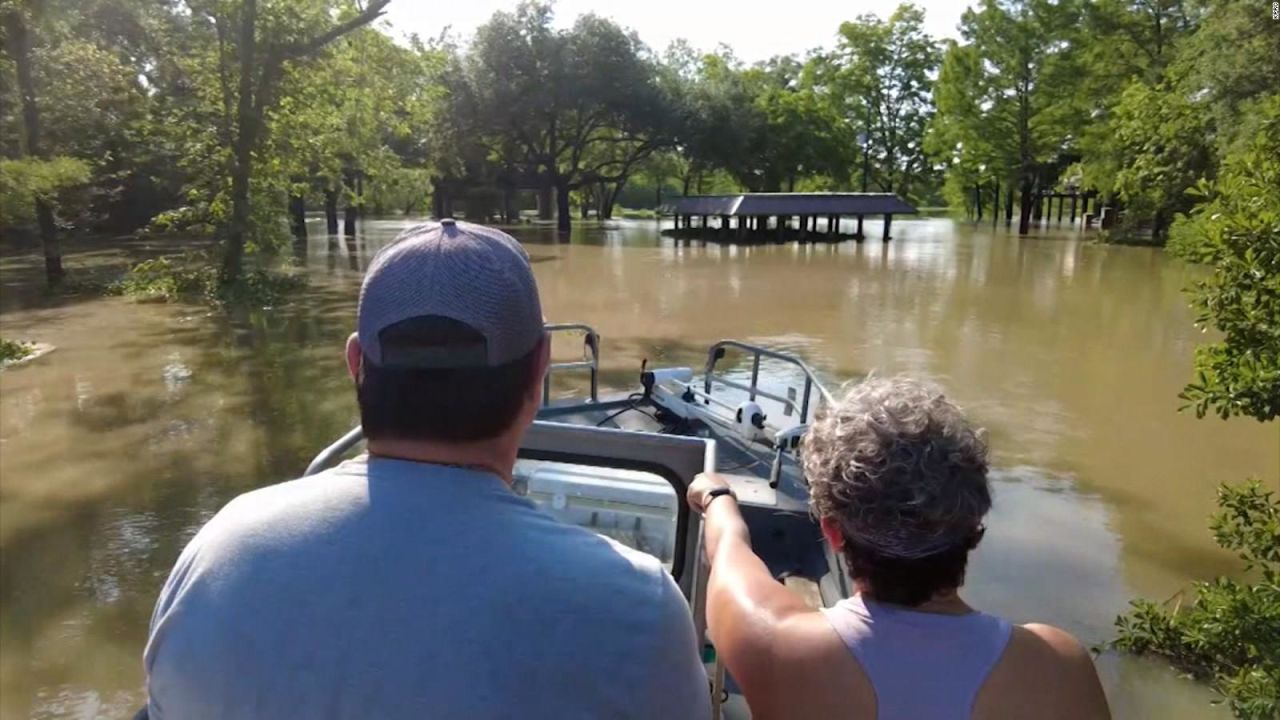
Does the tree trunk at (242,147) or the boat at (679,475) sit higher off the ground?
the tree trunk at (242,147)

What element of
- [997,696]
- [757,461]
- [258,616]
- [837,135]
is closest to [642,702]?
[258,616]

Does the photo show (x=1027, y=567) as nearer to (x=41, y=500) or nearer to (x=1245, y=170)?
(x=1245, y=170)

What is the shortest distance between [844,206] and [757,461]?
29.5 meters

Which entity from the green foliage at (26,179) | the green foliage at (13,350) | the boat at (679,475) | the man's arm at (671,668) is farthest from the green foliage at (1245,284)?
the green foliage at (13,350)

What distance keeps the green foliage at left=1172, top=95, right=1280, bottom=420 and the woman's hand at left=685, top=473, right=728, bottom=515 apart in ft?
7.64

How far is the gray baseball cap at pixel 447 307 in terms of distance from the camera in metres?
1.09

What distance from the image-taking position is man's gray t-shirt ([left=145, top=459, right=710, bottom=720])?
939 millimetres

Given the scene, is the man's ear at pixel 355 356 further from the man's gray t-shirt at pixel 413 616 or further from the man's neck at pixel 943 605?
the man's neck at pixel 943 605

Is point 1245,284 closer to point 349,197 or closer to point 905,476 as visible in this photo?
point 905,476

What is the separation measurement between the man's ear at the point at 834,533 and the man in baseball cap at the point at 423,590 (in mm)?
450

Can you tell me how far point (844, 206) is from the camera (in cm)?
3356

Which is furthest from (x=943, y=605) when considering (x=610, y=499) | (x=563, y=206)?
(x=563, y=206)

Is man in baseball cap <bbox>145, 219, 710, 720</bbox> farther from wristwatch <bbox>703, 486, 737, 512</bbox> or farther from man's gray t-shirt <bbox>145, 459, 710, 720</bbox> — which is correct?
wristwatch <bbox>703, 486, 737, 512</bbox>

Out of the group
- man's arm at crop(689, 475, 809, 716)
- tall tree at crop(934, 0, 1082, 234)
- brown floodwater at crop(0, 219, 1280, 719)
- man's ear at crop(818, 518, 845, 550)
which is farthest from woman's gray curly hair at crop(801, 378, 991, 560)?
tall tree at crop(934, 0, 1082, 234)
